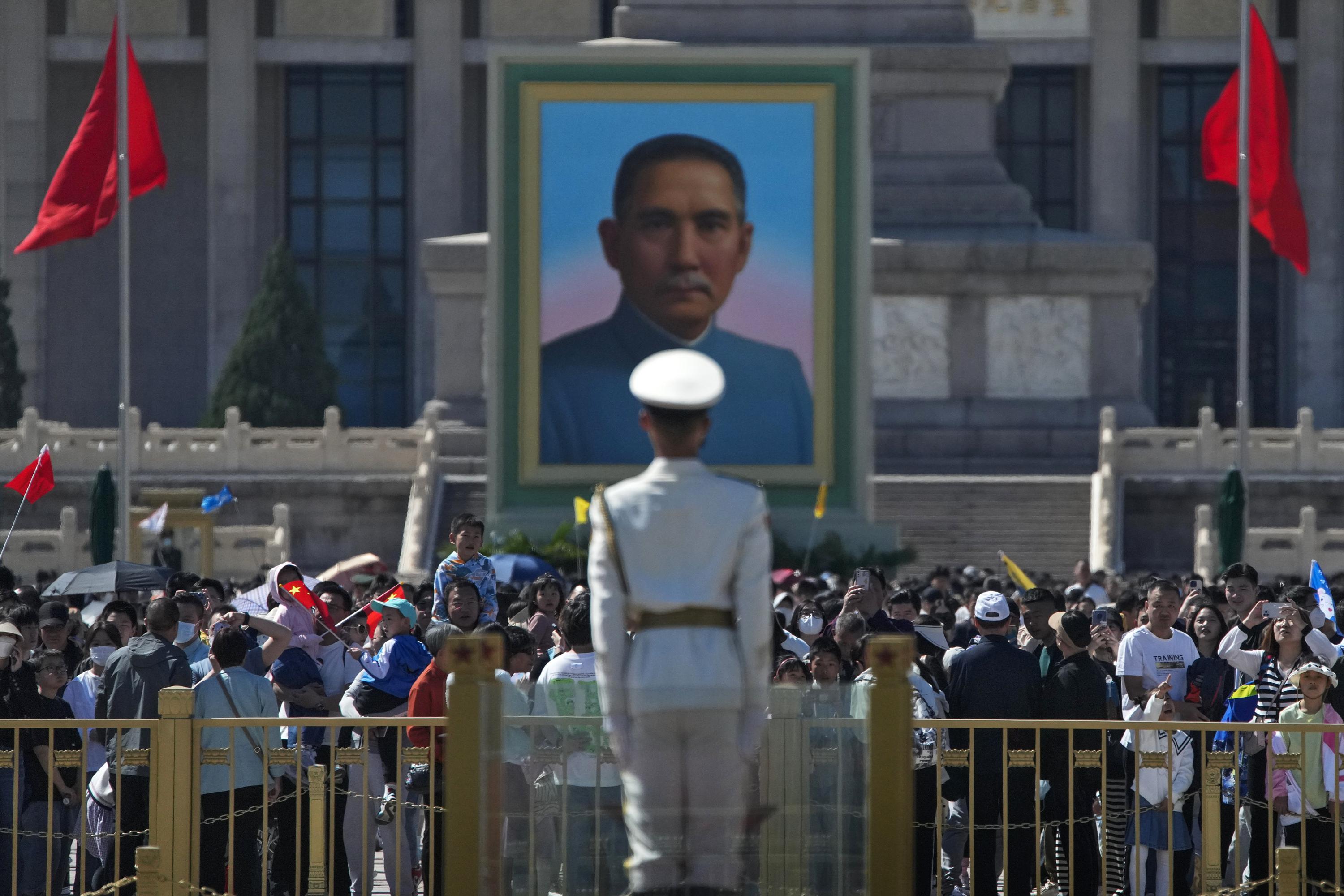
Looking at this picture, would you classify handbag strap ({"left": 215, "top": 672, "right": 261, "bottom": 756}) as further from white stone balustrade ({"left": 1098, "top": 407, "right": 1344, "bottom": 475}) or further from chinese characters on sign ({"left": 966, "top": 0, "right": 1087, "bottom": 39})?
chinese characters on sign ({"left": 966, "top": 0, "right": 1087, "bottom": 39})

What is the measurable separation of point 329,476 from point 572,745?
2560 centimetres

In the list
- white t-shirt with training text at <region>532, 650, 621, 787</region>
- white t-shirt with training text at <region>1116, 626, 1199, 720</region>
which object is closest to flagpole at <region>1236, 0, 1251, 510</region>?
white t-shirt with training text at <region>1116, 626, 1199, 720</region>

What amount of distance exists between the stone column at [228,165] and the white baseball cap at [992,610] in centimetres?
4356

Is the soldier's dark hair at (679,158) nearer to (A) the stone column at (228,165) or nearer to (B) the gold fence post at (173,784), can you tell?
(B) the gold fence post at (173,784)

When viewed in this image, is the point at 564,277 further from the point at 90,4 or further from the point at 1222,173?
the point at 90,4

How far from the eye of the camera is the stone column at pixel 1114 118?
52031 mm

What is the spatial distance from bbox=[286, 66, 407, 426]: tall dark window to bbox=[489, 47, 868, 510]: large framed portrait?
89.5 ft

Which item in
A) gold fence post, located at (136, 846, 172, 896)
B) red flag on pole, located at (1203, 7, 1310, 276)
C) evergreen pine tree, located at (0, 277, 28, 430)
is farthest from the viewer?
evergreen pine tree, located at (0, 277, 28, 430)

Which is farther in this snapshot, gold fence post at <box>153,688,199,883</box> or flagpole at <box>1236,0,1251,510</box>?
flagpole at <box>1236,0,1251,510</box>

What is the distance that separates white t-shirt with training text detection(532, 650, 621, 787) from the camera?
8156mm

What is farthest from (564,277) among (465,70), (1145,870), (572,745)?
(465,70)

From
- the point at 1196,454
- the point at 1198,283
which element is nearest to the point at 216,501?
the point at 1196,454

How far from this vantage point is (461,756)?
286 inches

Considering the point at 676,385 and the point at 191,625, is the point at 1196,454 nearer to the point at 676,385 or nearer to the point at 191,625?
the point at 191,625
